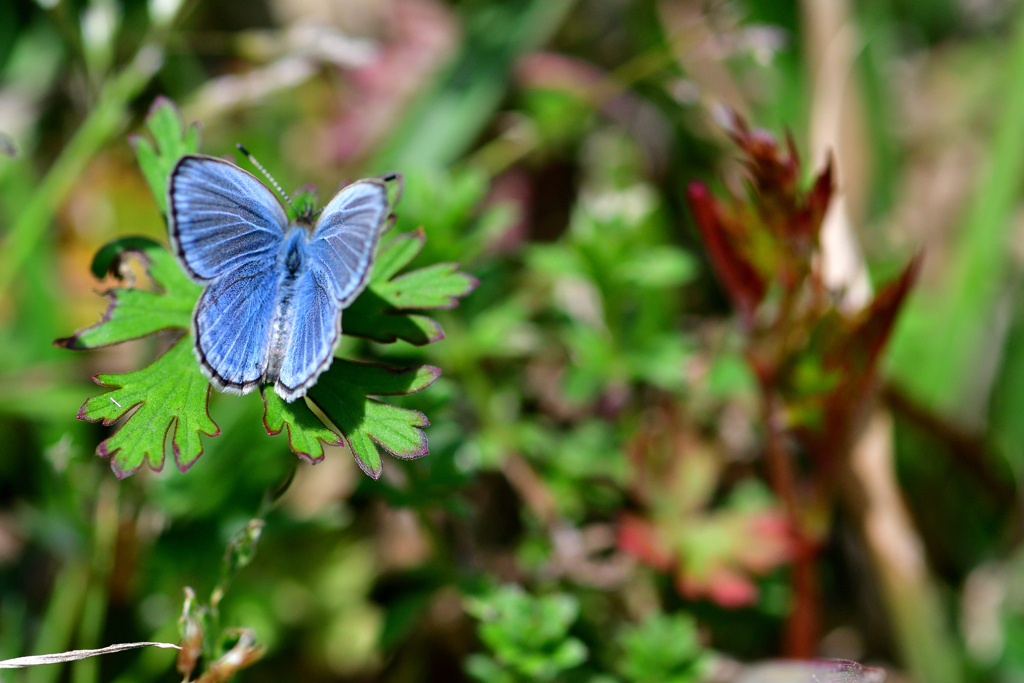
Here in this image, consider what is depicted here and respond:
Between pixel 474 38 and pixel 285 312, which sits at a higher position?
pixel 474 38

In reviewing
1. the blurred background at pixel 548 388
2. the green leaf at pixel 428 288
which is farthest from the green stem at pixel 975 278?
the green leaf at pixel 428 288

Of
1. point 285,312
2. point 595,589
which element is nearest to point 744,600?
point 595,589

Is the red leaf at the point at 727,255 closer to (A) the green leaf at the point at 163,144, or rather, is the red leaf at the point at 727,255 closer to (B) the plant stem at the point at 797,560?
(B) the plant stem at the point at 797,560

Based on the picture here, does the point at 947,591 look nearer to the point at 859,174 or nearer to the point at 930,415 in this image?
the point at 930,415

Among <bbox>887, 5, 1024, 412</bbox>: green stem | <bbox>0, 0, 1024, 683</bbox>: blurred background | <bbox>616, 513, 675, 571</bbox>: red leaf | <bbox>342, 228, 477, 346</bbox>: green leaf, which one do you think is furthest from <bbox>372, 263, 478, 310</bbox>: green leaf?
<bbox>887, 5, 1024, 412</bbox>: green stem

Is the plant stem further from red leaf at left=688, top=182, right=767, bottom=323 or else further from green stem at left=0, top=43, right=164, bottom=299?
green stem at left=0, top=43, right=164, bottom=299

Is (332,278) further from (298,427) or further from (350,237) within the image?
(298,427)

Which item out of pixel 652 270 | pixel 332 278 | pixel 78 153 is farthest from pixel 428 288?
pixel 78 153
